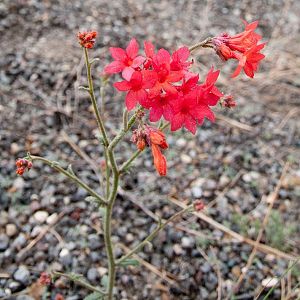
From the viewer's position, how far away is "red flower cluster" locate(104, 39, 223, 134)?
181cm

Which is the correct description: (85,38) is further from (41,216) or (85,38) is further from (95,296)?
(41,216)

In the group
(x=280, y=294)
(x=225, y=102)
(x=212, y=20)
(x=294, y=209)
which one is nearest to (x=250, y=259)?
(x=280, y=294)

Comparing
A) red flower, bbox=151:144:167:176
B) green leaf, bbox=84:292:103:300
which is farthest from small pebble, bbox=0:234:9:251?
red flower, bbox=151:144:167:176

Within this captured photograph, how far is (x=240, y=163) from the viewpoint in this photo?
13.5 ft

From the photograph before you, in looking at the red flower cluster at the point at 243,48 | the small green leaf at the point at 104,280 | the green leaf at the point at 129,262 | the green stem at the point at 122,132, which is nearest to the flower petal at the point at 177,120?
the green stem at the point at 122,132

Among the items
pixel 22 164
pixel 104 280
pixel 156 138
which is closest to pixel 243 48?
pixel 156 138

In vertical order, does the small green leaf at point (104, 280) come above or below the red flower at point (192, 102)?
below

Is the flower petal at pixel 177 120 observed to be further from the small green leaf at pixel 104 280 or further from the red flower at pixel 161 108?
the small green leaf at pixel 104 280

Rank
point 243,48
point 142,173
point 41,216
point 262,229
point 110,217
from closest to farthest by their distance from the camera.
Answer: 1. point 243,48
2. point 110,217
3. point 41,216
4. point 262,229
5. point 142,173

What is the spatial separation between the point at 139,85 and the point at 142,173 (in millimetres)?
2146

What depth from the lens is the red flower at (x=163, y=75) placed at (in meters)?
1.79

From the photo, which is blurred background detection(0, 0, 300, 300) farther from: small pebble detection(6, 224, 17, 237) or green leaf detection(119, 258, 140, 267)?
green leaf detection(119, 258, 140, 267)

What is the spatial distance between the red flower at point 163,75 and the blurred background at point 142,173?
0.83m

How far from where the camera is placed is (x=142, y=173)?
392 centimetres
